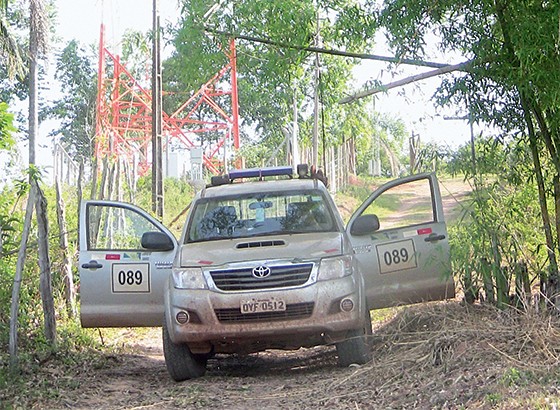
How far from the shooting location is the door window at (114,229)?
38.1 ft

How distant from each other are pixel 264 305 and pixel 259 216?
134 centimetres

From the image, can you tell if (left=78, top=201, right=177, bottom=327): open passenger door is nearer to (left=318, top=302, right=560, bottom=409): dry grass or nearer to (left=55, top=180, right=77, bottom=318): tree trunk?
(left=55, top=180, right=77, bottom=318): tree trunk

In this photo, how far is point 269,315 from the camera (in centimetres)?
726

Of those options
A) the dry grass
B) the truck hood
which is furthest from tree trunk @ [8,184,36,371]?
the dry grass

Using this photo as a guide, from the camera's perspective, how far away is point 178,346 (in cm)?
764

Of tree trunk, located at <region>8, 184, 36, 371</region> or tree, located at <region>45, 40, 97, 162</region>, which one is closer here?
tree trunk, located at <region>8, 184, 36, 371</region>


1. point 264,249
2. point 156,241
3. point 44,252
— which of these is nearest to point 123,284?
point 156,241

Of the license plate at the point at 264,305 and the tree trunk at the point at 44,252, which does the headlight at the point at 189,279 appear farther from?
the tree trunk at the point at 44,252

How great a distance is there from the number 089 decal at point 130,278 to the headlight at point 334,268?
1.95 m

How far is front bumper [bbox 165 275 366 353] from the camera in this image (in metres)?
7.23

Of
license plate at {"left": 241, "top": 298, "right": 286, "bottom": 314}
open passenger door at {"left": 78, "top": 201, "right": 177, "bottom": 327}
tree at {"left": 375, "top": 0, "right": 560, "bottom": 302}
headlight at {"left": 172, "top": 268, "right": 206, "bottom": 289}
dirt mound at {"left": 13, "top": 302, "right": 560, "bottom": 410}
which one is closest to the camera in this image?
dirt mound at {"left": 13, "top": 302, "right": 560, "bottom": 410}

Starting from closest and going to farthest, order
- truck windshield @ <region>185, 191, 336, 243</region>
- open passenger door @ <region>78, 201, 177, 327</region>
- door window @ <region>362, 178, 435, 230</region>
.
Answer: truck windshield @ <region>185, 191, 336, 243</region> < open passenger door @ <region>78, 201, 177, 327</region> < door window @ <region>362, 178, 435, 230</region>

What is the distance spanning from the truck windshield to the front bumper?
0.99m

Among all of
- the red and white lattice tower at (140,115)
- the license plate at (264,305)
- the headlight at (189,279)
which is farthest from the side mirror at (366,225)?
the red and white lattice tower at (140,115)
